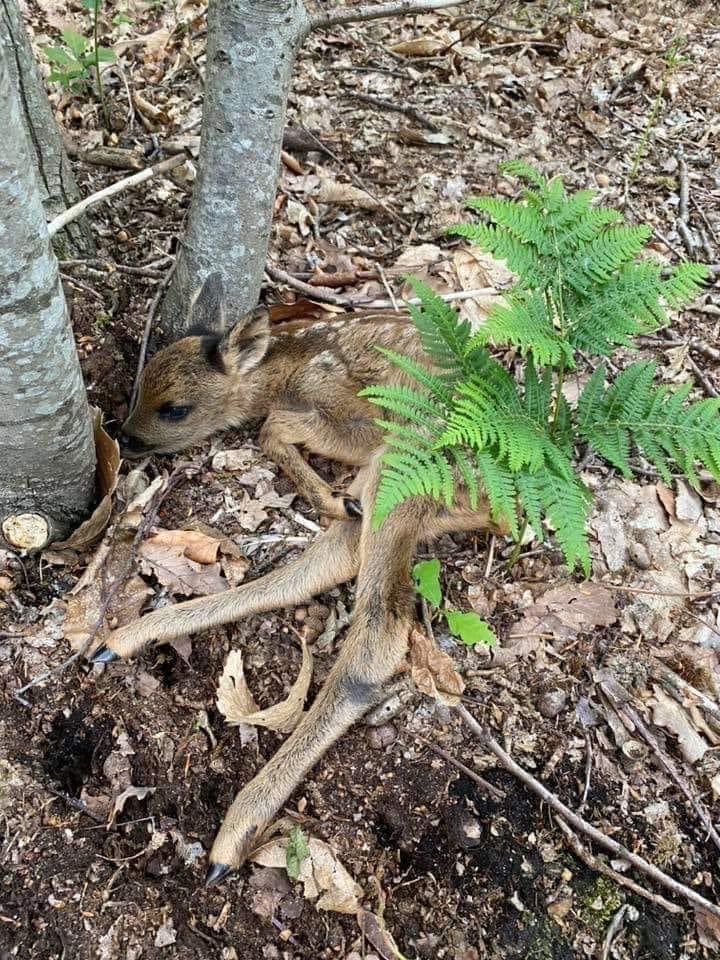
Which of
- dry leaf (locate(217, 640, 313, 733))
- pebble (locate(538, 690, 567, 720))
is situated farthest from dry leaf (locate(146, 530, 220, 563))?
pebble (locate(538, 690, 567, 720))

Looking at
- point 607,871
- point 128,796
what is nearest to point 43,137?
point 128,796

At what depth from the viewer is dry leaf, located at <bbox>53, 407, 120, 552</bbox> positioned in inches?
162

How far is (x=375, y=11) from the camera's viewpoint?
3910 mm

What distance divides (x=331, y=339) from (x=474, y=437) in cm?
246

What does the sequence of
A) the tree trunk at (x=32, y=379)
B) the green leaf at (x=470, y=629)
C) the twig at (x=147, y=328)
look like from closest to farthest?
the tree trunk at (x=32, y=379) → the green leaf at (x=470, y=629) → the twig at (x=147, y=328)

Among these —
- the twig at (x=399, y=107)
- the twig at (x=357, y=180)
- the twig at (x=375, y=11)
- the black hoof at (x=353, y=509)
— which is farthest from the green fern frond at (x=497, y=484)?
the twig at (x=399, y=107)

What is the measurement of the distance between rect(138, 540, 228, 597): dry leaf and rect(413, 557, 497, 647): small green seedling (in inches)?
43.5

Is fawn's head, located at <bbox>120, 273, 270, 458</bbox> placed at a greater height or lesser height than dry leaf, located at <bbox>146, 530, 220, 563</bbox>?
greater

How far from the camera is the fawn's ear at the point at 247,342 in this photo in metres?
5.00

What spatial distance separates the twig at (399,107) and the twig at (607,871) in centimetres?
570

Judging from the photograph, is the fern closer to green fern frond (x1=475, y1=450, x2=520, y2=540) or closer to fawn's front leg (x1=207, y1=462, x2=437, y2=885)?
green fern frond (x1=475, y1=450, x2=520, y2=540)

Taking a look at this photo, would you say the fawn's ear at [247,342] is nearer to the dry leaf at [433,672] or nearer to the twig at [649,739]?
the dry leaf at [433,672]

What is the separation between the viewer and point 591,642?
3.92 meters

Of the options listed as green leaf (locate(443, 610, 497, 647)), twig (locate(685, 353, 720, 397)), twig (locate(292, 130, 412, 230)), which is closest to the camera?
green leaf (locate(443, 610, 497, 647))
